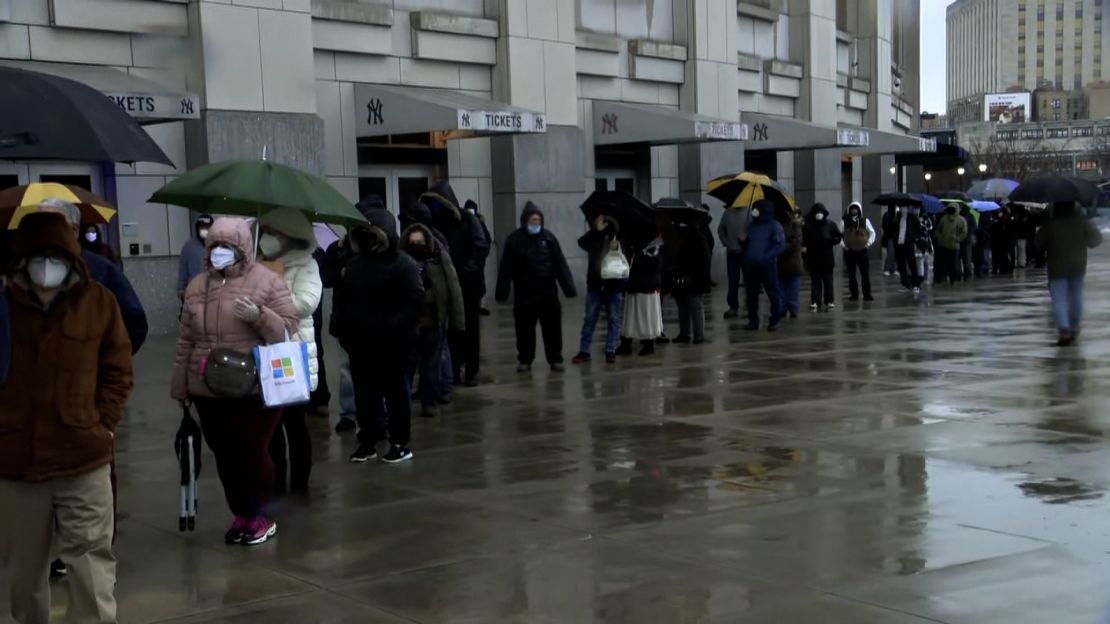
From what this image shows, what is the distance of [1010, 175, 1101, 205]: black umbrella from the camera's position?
49.9 ft

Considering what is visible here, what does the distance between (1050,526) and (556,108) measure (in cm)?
1712

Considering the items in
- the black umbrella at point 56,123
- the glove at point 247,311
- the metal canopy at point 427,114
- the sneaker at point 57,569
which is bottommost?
the sneaker at point 57,569

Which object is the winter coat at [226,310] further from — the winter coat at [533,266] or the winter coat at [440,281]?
the winter coat at [533,266]

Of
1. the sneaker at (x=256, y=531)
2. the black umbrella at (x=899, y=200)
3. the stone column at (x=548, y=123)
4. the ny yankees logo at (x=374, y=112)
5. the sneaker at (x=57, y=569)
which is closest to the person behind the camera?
the sneaker at (x=57, y=569)

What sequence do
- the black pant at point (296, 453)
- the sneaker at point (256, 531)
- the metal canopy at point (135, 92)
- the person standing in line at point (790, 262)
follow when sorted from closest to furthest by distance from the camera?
the sneaker at point (256, 531) < the black pant at point (296, 453) < the metal canopy at point (135, 92) < the person standing in line at point (790, 262)

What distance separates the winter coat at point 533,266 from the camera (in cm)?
1310

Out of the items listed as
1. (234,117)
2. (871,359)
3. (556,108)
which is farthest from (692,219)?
(556,108)

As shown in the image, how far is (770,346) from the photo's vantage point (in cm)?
1542

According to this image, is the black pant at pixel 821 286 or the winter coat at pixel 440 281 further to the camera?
the black pant at pixel 821 286

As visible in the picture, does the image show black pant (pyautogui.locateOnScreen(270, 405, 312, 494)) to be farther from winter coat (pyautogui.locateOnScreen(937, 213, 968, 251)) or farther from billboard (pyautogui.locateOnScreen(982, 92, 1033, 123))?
billboard (pyautogui.locateOnScreen(982, 92, 1033, 123))

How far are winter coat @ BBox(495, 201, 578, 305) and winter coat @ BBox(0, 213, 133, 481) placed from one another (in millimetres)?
8209

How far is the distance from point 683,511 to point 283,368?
7.39 ft

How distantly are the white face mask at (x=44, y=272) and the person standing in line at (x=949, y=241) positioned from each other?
23.1m

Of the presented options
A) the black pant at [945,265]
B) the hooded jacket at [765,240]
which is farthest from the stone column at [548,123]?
the black pant at [945,265]
